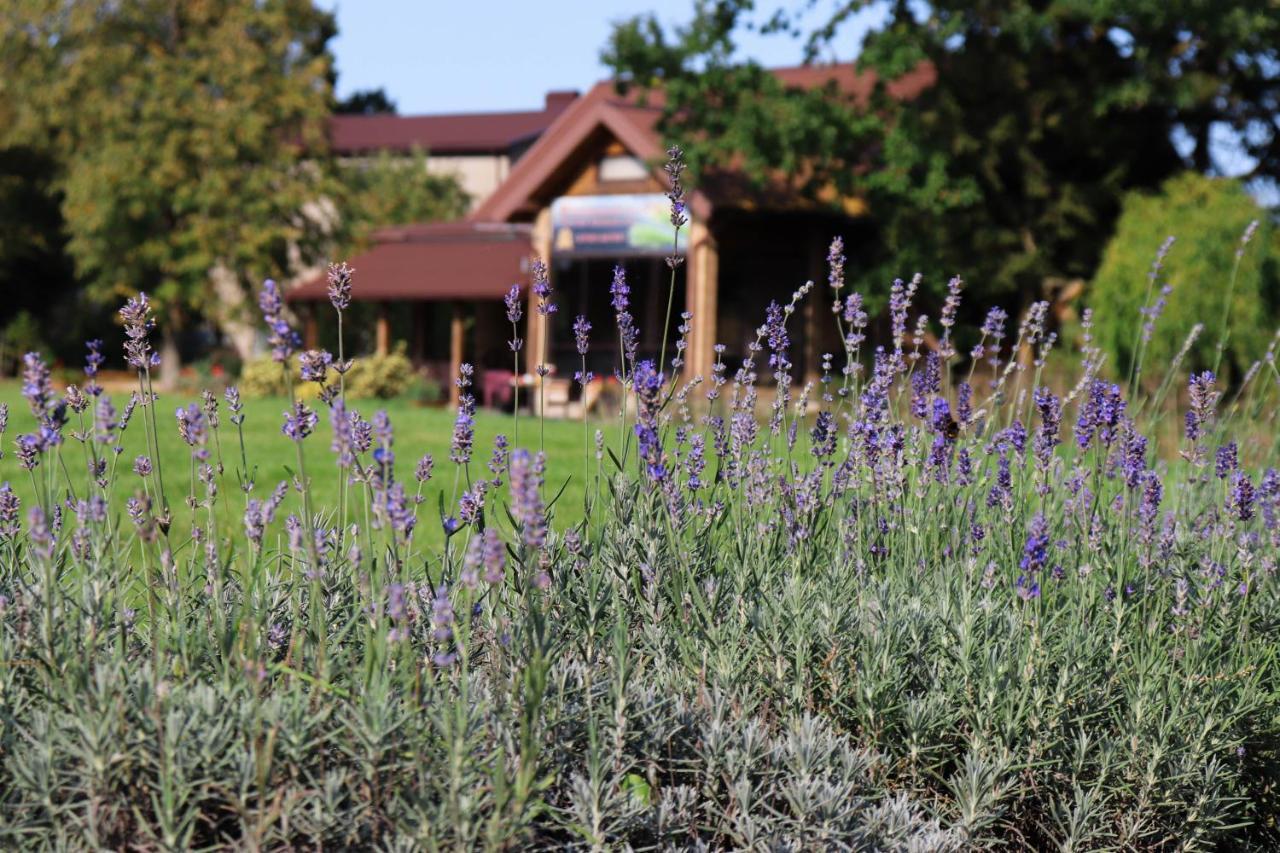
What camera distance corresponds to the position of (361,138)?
175 feet

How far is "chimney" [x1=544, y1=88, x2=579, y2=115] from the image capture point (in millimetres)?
43781

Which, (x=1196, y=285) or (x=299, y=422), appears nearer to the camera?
(x=299, y=422)

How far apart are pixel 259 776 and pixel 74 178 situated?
32.7m

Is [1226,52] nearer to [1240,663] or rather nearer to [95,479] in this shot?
[1240,663]

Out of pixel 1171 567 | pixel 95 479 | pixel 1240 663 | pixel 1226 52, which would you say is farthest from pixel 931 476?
pixel 1226 52

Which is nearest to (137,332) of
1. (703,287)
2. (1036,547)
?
(1036,547)

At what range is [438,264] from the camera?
30.1 metres

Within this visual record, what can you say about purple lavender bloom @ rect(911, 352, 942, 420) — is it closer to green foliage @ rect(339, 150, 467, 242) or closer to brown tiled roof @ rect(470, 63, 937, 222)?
brown tiled roof @ rect(470, 63, 937, 222)

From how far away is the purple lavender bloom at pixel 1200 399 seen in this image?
11.9 ft

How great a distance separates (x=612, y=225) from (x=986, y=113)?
670 centimetres

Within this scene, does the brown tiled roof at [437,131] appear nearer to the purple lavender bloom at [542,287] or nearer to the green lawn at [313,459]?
the green lawn at [313,459]

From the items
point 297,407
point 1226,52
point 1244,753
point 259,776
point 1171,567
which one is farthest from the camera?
point 1226,52

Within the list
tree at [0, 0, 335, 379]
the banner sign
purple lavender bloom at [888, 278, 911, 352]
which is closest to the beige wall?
tree at [0, 0, 335, 379]

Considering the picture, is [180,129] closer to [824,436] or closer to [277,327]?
[824,436]
